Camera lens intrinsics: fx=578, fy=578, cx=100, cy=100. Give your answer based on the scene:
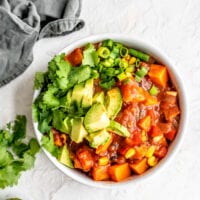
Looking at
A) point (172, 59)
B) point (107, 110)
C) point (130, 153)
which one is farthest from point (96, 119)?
point (172, 59)

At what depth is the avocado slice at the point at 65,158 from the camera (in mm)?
1795

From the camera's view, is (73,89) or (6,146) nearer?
(73,89)

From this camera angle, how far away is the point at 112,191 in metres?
1.94

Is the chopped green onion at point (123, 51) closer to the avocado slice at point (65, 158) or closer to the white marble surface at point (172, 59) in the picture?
the white marble surface at point (172, 59)

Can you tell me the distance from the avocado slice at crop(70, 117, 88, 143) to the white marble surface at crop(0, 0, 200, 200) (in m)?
0.21

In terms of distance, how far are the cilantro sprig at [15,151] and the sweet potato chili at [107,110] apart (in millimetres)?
103

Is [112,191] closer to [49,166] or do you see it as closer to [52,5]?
[49,166]

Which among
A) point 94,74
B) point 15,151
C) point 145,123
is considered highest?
point 94,74

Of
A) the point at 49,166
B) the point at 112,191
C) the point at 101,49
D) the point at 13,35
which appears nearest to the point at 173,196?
the point at 112,191

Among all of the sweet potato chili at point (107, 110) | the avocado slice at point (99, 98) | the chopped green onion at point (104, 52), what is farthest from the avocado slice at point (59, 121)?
the chopped green onion at point (104, 52)

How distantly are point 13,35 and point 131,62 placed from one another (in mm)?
392

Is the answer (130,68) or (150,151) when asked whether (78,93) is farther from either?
(150,151)

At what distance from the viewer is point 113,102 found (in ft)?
5.77

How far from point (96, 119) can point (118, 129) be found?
86mm
